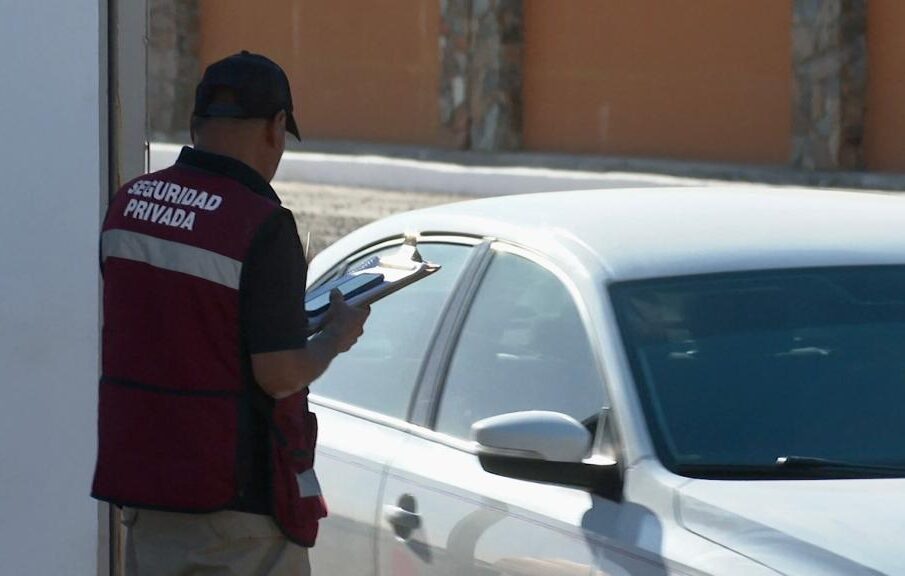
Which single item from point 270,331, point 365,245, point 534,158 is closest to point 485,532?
point 270,331

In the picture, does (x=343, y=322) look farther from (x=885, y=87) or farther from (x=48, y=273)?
(x=885, y=87)

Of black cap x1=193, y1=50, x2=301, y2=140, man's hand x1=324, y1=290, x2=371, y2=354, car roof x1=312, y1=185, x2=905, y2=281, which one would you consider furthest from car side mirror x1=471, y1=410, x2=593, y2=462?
black cap x1=193, y1=50, x2=301, y2=140

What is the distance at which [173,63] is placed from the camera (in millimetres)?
23406

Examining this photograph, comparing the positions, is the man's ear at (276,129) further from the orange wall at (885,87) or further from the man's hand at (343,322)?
the orange wall at (885,87)

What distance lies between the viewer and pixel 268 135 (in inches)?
127

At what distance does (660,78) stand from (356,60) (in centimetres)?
467

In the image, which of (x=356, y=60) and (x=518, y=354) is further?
(x=356, y=60)

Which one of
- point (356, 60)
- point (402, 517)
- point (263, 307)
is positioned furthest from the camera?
point (356, 60)

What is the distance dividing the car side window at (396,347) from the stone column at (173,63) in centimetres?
1890

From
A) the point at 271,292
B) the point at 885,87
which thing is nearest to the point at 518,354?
the point at 271,292

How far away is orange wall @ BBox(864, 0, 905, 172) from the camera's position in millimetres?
16484

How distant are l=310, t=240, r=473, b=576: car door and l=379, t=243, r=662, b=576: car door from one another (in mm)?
105

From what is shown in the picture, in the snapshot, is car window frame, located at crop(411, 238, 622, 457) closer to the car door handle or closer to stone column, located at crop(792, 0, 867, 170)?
the car door handle

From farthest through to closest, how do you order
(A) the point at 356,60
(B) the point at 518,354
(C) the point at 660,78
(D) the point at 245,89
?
(A) the point at 356,60 → (C) the point at 660,78 → (B) the point at 518,354 → (D) the point at 245,89
